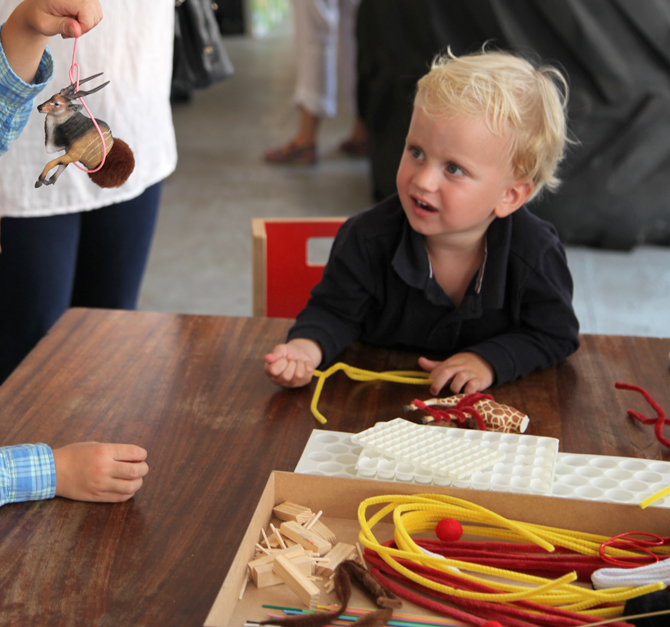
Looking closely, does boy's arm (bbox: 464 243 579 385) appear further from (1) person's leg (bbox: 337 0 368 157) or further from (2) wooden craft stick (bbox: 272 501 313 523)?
(1) person's leg (bbox: 337 0 368 157)

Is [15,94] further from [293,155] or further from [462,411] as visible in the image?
[293,155]

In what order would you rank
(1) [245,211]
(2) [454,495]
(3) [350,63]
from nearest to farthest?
(2) [454,495]
(1) [245,211]
(3) [350,63]

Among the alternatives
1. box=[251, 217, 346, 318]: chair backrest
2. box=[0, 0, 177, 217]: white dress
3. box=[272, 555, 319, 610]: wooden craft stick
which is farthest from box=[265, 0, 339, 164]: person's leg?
box=[272, 555, 319, 610]: wooden craft stick

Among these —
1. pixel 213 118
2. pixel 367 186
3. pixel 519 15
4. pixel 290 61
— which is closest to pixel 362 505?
pixel 519 15

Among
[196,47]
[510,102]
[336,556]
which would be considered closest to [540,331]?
[510,102]

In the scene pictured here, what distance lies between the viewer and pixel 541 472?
73cm

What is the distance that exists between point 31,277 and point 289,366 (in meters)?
0.51

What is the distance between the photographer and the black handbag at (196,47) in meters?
1.45

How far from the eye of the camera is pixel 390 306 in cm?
109

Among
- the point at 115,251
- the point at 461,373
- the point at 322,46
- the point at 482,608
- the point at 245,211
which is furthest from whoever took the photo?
the point at 322,46

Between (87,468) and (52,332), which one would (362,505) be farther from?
(52,332)

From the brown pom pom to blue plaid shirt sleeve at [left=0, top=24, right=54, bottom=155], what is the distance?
0.09m

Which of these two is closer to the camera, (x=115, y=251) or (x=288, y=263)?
(x=115, y=251)

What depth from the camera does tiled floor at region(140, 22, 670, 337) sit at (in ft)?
8.81
